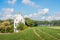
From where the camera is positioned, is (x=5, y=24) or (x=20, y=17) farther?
(x=20, y=17)

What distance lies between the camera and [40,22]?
396ft

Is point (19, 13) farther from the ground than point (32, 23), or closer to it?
farther from the ground

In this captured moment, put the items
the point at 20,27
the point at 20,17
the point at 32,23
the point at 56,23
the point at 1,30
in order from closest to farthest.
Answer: the point at 1,30 → the point at 20,27 → the point at 20,17 → the point at 32,23 → the point at 56,23

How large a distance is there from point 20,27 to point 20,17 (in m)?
11.9

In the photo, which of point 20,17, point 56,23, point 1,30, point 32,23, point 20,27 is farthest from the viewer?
point 56,23

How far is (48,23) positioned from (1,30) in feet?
224

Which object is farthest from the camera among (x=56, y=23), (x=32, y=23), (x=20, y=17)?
(x=56, y=23)

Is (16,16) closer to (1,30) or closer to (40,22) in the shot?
(1,30)

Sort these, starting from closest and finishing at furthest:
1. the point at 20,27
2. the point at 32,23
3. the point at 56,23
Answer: the point at 20,27 → the point at 32,23 → the point at 56,23

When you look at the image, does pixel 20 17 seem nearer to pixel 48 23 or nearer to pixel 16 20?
pixel 16 20

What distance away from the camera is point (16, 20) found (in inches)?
2837

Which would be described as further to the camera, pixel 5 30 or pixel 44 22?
pixel 44 22

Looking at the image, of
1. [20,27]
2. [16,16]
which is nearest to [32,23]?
[16,16]

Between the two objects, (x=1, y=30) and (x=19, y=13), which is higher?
(x=19, y=13)
